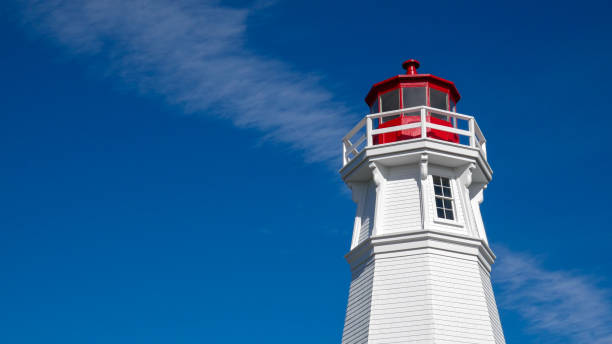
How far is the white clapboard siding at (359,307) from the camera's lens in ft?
71.5

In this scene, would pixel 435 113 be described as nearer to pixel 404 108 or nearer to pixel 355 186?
pixel 404 108

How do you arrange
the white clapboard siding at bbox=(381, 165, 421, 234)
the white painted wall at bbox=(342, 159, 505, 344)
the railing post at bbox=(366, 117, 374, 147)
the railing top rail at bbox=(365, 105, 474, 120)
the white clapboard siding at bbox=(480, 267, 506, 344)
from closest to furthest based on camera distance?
the white painted wall at bbox=(342, 159, 505, 344) < the white clapboard siding at bbox=(480, 267, 506, 344) < the white clapboard siding at bbox=(381, 165, 421, 234) < the railing top rail at bbox=(365, 105, 474, 120) < the railing post at bbox=(366, 117, 374, 147)

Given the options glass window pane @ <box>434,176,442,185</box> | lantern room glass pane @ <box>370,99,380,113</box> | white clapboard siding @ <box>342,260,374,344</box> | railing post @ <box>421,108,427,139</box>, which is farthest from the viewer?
lantern room glass pane @ <box>370,99,380,113</box>

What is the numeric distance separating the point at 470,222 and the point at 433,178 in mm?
1758

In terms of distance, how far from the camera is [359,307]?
22547 mm

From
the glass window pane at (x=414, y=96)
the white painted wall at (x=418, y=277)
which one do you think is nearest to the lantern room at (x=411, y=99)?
the glass window pane at (x=414, y=96)

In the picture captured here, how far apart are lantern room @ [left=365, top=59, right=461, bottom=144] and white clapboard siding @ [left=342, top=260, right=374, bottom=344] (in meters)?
4.40

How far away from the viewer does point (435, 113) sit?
81.8ft

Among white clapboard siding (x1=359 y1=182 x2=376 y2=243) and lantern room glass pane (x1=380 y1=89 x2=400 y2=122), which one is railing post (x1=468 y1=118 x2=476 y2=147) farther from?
white clapboard siding (x1=359 y1=182 x2=376 y2=243)

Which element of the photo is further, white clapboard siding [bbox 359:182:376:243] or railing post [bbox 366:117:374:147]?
railing post [bbox 366:117:374:147]

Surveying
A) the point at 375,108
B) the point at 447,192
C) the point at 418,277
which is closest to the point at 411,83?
the point at 375,108

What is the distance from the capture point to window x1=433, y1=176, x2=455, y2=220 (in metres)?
23.4

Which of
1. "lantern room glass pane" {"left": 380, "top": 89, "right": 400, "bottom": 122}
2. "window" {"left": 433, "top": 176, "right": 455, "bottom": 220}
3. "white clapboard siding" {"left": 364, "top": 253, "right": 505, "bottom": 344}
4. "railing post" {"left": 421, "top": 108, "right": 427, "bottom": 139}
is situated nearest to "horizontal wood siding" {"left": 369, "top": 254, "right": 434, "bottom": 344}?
"white clapboard siding" {"left": 364, "top": 253, "right": 505, "bottom": 344}

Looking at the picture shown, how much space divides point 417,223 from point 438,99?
4777mm
